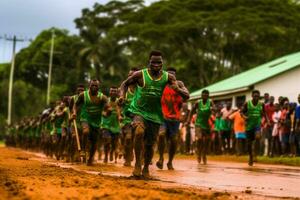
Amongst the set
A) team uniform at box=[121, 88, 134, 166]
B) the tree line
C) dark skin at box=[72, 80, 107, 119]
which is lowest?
team uniform at box=[121, 88, 134, 166]

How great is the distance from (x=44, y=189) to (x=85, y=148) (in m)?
7.69

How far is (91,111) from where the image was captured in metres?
15.9

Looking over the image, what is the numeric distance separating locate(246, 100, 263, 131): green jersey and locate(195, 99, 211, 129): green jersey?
3.43 feet

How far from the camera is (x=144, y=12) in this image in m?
50.0

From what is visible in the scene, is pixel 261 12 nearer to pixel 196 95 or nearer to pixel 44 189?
pixel 196 95

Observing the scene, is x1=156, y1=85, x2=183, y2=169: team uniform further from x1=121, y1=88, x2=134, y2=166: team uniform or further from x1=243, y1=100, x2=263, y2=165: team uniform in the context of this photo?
x1=243, y1=100, x2=263, y2=165: team uniform

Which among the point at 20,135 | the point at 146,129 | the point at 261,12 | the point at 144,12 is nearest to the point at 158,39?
the point at 144,12

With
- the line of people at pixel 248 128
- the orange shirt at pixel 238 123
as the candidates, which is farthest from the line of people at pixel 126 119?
the orange shirt at pixel 238 123

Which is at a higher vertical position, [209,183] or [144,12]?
[144,12]

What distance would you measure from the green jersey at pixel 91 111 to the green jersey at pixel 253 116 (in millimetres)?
4145

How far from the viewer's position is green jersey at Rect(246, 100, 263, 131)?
17.7m

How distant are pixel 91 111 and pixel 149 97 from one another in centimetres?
505

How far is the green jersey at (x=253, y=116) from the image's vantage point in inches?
698

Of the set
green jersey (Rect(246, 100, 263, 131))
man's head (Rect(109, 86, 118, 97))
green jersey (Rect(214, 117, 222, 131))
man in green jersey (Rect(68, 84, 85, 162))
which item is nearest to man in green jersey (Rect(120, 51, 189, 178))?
man in green jersey (Rect(68, 84, 85, 162))
